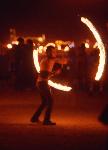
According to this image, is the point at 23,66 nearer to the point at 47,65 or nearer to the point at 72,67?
the point at 72,67

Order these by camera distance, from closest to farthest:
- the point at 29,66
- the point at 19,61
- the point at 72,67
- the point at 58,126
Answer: the point at 58,126, the point at 29,66, the point at 19,61, the point at 72,67

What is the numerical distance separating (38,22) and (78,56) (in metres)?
30.7

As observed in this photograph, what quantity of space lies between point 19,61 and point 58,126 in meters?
9.24

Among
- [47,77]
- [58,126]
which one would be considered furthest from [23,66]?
[58,126]

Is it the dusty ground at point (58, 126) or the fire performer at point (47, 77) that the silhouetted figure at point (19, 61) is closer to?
the dusty ground at point (58, 126)

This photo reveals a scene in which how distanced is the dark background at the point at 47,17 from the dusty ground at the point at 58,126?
22.6 metres

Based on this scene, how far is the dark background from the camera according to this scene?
4522cm

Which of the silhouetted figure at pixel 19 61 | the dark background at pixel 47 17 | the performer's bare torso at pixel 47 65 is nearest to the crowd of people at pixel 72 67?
the silhouetted figure at pixel 19 61

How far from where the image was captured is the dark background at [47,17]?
4522 centimetres

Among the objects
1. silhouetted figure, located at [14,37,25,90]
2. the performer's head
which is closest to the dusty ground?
the performer's head

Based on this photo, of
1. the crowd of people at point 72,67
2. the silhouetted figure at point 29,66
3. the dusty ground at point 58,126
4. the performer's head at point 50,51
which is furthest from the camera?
the crowd of people at point 72,67

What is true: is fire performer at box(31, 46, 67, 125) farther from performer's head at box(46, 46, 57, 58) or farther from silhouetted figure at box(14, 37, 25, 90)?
silhouetted figure at box(14, 37, 25, 90)

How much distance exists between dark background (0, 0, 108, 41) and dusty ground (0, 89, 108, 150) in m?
22.6

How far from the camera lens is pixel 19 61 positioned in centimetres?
2431
